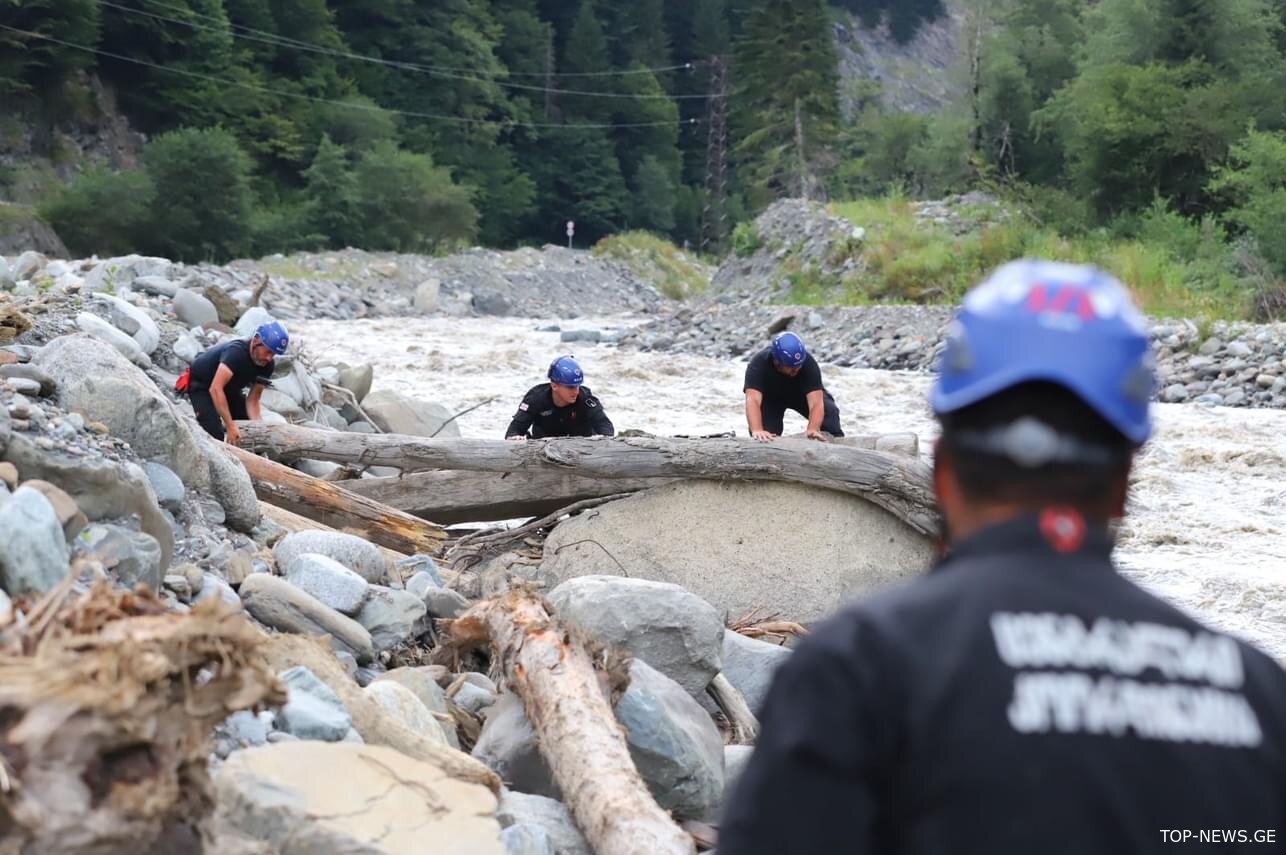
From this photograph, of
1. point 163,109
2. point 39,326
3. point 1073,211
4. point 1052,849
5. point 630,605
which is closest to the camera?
point 1052,849

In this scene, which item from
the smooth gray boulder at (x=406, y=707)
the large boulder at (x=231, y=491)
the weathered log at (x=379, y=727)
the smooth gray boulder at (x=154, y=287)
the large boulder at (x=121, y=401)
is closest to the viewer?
the weathered log at (x=379, y=727)

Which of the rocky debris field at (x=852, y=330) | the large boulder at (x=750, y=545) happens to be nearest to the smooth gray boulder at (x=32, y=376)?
the large boulder at (x=750, y=545)

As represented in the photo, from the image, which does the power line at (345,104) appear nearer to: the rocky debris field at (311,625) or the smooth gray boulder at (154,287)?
the smooth gray boulder at (154,287)

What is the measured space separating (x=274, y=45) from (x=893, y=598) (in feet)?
201

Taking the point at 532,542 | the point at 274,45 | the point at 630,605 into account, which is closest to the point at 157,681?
the point at 630,605

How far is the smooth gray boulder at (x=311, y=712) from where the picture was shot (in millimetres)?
3908

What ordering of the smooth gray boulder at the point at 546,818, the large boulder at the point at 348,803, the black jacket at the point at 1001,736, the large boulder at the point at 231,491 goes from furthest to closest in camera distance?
the large boulder at the point at 231,491 < the smooth gray boulder at the point at 546,818 < the large boulder at the point at 348,803 < the black jacket at the point at 1001,736

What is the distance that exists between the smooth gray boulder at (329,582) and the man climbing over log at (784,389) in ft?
12.9

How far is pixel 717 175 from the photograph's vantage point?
244ft

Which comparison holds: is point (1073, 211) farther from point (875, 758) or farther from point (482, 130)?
point (482, 130)

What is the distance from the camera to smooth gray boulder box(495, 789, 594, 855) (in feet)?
12.7

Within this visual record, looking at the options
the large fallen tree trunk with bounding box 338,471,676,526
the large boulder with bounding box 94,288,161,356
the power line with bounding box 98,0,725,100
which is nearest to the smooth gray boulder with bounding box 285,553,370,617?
the large fallen tree trunk with bounding box 338,471,676,526

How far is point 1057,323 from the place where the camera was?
1346 mm

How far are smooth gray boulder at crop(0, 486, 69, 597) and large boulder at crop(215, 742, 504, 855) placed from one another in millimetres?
936
